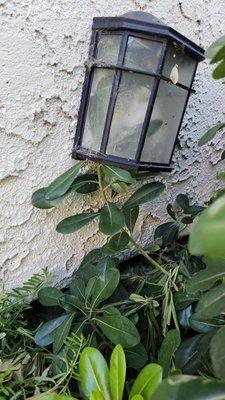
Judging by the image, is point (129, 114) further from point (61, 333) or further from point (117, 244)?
point (61, 333)

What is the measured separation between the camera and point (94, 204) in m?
1.03

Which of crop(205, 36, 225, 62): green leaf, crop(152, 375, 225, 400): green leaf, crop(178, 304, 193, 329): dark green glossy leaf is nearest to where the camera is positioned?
crop(152, 375, 225, 400): green leaf

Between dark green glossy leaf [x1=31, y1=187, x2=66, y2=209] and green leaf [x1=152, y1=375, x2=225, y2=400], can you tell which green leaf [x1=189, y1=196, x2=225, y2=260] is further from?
dark green glossy leaf [x1=31, y1=187, x2=66, y2=209]

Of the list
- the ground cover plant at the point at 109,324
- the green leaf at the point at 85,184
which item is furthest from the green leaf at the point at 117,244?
the green leaf at the point at 85,184

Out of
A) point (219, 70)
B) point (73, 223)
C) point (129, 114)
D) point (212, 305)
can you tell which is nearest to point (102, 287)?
point (73, 223)

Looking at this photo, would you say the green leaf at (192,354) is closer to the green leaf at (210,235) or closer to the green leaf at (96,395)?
the green leaf at (96,395)

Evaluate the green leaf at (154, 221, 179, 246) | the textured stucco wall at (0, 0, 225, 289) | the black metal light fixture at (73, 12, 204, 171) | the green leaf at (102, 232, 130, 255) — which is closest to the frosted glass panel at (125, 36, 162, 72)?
the black metal light fixture at (73, 12, 204, 171)

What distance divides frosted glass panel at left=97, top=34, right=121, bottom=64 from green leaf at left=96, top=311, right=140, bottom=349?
0.55 metres

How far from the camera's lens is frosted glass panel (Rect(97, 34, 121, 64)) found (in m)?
0.80

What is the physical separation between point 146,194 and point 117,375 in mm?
437

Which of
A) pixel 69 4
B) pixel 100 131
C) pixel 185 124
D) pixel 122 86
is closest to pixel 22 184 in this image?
pixel 100 131

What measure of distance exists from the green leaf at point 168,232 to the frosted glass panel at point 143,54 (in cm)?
53

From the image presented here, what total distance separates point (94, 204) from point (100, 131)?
0.25 m

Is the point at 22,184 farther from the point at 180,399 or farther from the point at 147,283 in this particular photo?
the point at 180,399
